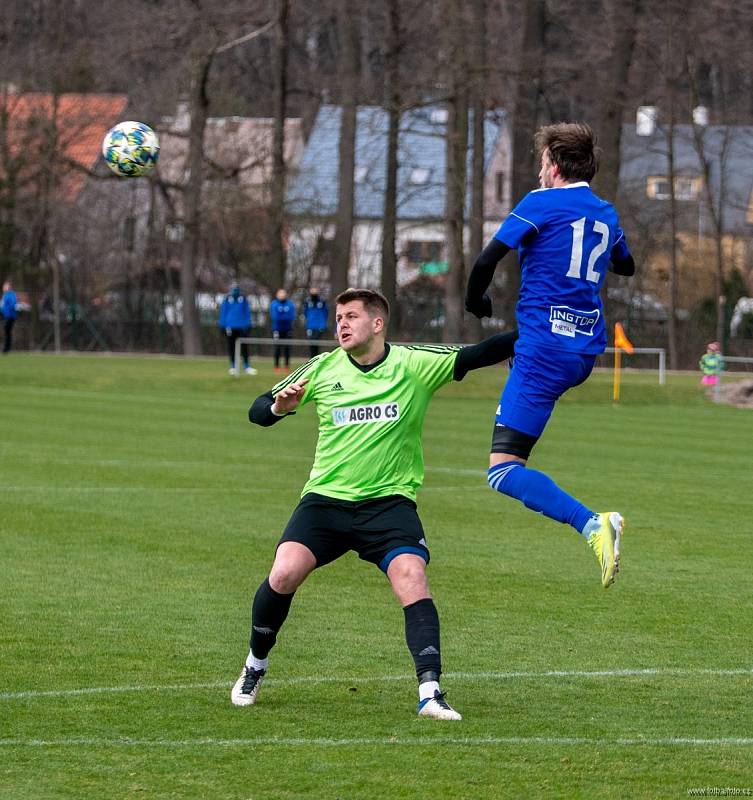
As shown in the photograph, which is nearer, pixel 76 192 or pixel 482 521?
pixel 482 521

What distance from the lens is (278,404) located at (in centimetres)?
661

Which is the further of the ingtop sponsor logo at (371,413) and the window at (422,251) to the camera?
the window at (422,251)

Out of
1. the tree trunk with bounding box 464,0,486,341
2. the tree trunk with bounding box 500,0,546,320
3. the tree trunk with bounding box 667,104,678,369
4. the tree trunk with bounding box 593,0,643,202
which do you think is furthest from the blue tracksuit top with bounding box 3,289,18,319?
the tree trunk with bounding box 667,104,678,369

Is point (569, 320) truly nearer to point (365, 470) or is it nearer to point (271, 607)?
point (365, 470)

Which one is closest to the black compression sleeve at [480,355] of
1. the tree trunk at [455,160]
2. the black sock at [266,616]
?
the black sock at [266,616]

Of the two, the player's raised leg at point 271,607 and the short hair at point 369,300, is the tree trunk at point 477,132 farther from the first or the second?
the player's raised leg at point 271,607

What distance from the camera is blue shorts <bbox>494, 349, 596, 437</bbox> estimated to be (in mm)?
7176

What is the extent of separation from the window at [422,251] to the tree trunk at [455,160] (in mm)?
19170

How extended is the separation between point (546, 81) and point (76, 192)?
21264 mm

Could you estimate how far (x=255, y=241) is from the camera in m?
52.3

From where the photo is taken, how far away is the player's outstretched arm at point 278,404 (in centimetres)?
659

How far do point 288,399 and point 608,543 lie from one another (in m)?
1.48

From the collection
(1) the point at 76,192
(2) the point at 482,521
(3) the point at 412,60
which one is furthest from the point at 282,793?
(1) the point at 76,192

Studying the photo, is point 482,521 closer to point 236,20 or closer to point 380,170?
point 236,20
